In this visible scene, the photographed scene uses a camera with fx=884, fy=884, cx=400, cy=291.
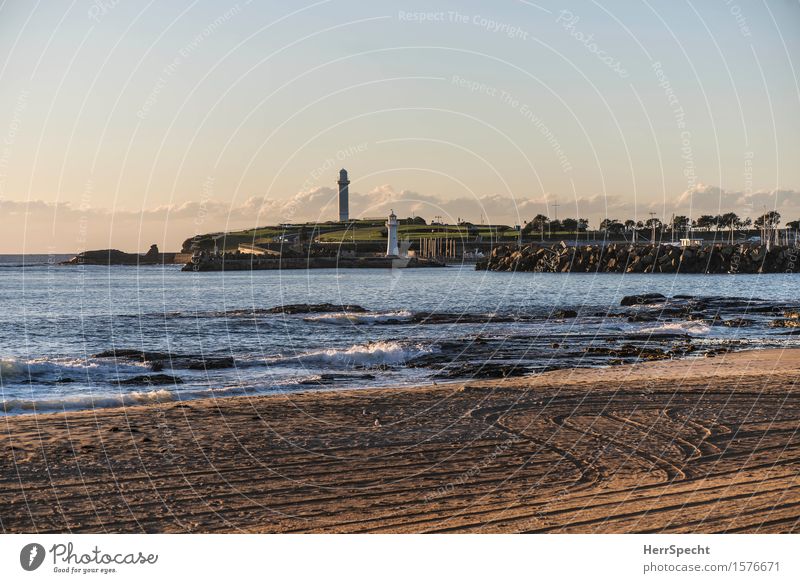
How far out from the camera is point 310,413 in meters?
15.4

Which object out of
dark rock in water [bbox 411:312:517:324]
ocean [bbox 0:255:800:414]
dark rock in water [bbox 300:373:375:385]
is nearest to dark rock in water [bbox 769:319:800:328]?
ocean [bbox 0:255:800:414]

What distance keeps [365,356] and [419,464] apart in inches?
628

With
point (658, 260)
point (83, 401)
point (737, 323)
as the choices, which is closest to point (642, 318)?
point (737, 323)

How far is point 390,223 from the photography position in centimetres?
13838

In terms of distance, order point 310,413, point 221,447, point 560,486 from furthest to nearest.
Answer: point 310,413
point 221,447
point 560,486

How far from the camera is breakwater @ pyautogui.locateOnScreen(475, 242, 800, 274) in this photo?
12225cm

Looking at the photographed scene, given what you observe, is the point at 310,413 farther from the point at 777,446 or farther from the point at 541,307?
the point at 541,307

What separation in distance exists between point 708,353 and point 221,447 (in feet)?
62.4

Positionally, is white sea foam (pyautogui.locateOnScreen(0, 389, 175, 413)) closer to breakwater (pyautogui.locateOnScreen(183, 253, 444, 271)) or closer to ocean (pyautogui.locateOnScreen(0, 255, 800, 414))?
ocean (pyautogui.locateOnScreen(0, 255, 800, 414))

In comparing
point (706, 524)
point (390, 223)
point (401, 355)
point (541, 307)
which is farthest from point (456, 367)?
point (390, 223)

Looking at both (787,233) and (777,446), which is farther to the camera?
(787,233)

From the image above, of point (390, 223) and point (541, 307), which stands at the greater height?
point (390, 223)

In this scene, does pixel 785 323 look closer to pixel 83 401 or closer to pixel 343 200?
pixel 83 401
